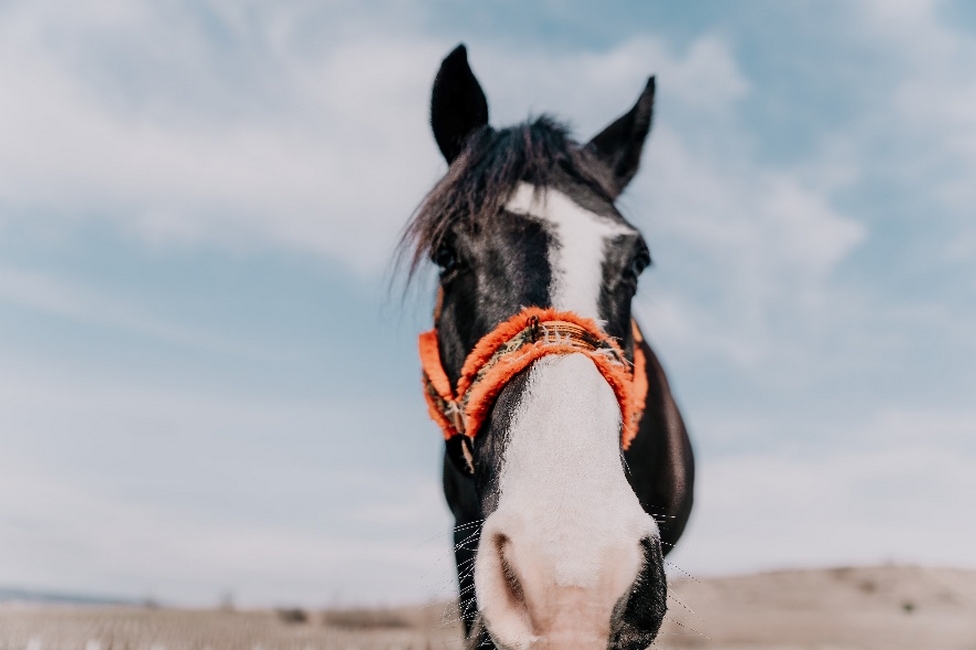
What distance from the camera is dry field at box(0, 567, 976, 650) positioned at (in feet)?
18.6

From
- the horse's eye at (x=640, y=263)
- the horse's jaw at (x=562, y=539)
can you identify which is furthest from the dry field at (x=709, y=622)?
the horse's eye at (x=640, y=263)

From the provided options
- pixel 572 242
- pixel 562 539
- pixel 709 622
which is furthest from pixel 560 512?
pixel 709 622

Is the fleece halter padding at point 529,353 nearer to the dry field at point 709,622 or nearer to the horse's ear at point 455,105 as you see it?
the dry field at point 709,622

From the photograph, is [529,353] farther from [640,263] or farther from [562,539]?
[640,263]

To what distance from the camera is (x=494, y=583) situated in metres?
2.00

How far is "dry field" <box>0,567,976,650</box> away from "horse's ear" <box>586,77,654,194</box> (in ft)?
9.26

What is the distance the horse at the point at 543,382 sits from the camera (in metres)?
1.90

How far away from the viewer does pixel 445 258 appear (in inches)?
132

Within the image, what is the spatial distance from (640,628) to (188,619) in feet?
21.2

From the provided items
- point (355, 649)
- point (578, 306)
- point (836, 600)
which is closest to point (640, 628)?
point (578, 306)

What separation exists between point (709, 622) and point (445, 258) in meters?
2.46

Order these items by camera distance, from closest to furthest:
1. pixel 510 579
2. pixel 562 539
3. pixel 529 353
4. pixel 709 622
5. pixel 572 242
Result: pixel 562 539
pixel 510 579
pixel 529 353
pixel 572 242
pixel 709 622

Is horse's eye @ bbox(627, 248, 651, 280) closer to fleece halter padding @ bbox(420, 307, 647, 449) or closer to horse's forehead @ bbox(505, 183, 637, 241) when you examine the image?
horse's forehead @ bbox(505, 183, 637, 241)

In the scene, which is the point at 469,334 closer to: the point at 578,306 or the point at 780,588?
the point at 578,306
